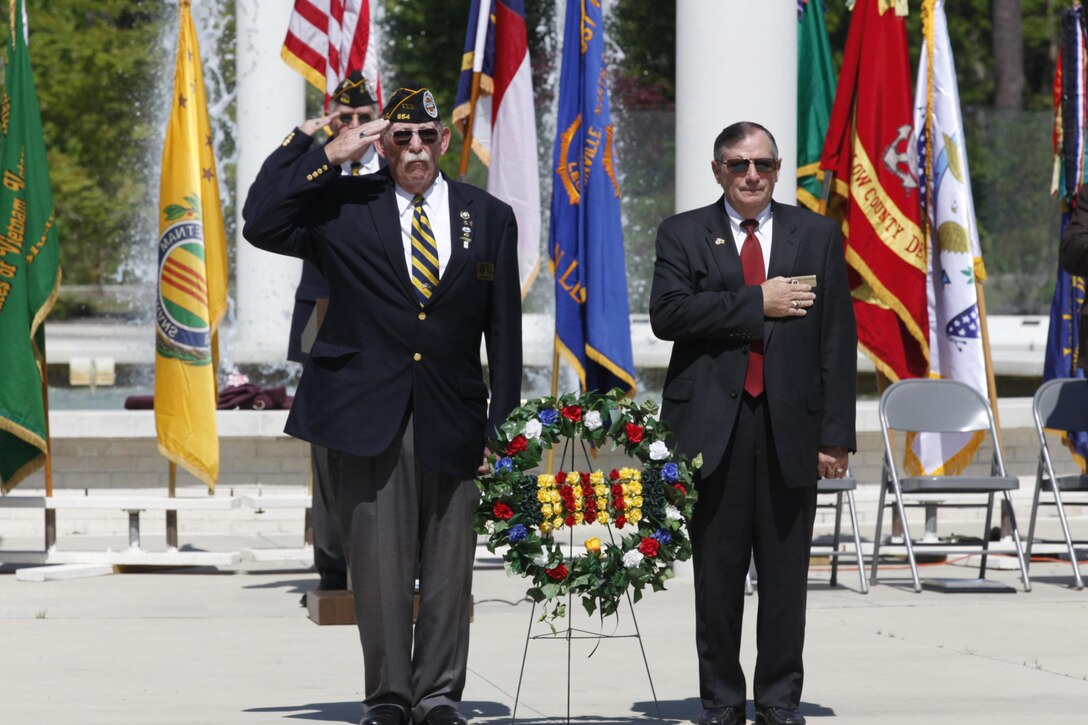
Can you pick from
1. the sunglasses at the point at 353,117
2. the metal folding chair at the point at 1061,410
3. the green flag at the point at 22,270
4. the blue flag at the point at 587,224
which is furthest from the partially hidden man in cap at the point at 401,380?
the metal folding chair at the point at 1061,410

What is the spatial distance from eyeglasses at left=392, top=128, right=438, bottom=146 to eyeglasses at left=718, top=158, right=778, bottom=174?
36.6 inches

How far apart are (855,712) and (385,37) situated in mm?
26925

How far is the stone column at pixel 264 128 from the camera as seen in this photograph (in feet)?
57.2

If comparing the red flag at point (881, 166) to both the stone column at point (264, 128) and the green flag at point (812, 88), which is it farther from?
the stone column at point (264, 128)

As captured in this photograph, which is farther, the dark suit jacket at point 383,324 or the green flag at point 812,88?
the green flag at point 812,88

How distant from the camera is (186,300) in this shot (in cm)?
1030

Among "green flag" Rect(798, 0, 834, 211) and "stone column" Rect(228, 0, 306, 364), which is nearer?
"green flag" Rect(798, 0, 834, 211)

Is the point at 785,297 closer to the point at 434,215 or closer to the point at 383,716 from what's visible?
the point at 434,215

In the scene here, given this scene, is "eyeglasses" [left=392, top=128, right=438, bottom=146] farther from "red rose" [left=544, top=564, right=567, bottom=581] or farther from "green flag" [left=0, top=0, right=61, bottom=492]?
"green flag" [left=0, top=0, right=61, bottom=492]

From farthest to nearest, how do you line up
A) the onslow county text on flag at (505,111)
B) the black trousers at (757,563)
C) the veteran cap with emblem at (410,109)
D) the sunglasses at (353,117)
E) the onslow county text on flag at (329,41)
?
1. the onslow county text on flag at (505,111)
2. the onslow county text on flag at (329,41)
3. the sunglasses at (353,117)
4. the black trousers at (757,563)
5. the veteran cap with emblem at (410,109)

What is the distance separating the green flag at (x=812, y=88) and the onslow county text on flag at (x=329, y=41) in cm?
293

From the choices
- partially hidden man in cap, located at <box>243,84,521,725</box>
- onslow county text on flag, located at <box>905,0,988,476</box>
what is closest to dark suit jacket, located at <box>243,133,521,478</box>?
partially hidden man in cap, located at <box>243,84,521,725</box>

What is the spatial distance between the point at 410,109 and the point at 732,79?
4.47 m

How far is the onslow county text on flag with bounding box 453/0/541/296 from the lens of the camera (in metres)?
10.3
